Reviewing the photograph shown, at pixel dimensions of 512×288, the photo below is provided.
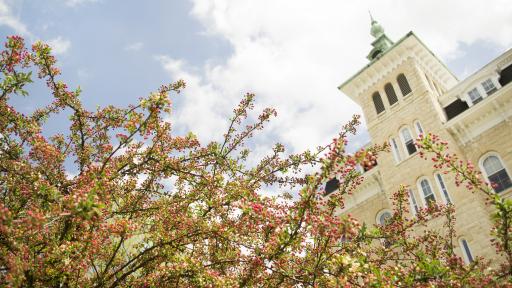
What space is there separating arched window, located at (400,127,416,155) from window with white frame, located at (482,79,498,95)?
4490 mm

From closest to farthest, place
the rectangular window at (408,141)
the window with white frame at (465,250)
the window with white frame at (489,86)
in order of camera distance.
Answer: the window with white frame at (465,250) < the window with white frame at (489,86) < the rectangular window at (408,141)

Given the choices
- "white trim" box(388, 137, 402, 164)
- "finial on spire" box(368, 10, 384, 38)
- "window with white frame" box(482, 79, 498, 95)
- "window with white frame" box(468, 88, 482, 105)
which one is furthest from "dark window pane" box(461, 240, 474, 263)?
"finial on spire" box(368, 10, 384, 38)

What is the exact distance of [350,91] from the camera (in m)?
25.8

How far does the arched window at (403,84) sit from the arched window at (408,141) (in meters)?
2.62

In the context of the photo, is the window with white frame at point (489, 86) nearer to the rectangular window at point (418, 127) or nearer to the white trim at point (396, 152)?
the rectangular window at point (418, 127)

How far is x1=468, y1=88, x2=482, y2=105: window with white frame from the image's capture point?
19.4 metres

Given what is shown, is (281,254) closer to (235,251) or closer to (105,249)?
(235,251)

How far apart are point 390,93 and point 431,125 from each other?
14.7 ft

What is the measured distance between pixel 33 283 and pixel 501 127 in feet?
65.0

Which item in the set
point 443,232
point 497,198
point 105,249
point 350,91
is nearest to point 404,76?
point 350,91

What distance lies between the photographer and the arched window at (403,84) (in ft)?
74.7

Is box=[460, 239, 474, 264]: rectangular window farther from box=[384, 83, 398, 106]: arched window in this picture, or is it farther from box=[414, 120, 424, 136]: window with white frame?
box=[384, 83, 398, 106]: arched window

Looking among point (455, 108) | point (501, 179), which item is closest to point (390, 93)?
point (455, 108)

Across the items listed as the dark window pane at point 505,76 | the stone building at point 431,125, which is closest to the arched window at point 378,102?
the stone building at point 431,125
